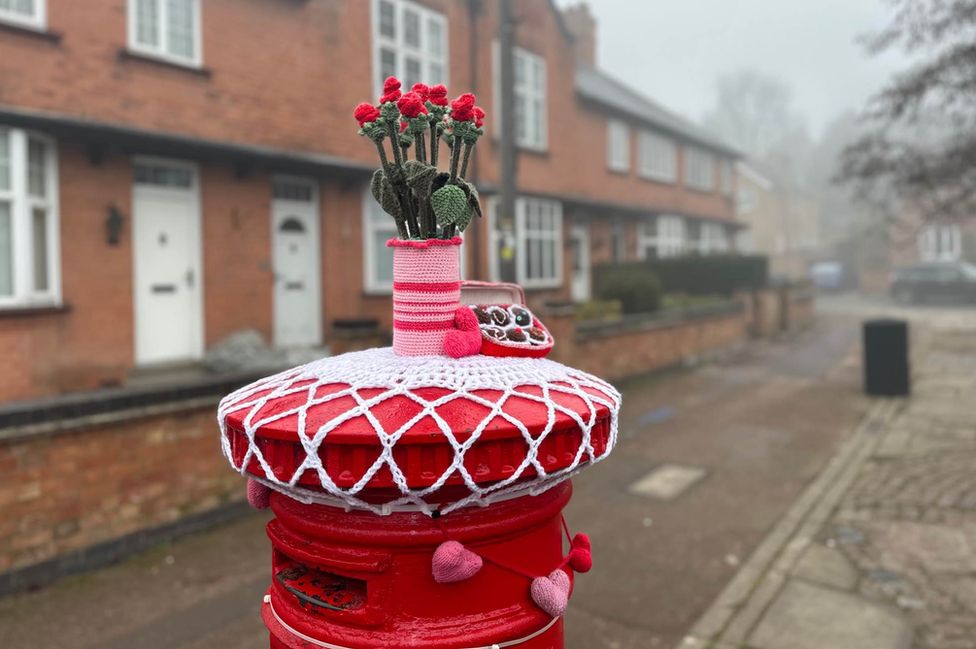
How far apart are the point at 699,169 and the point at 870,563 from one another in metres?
22.4

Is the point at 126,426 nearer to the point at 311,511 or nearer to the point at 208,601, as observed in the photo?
the point at 208,601

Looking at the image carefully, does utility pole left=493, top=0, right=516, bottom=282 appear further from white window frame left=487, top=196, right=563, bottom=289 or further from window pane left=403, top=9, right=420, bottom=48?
white window frame left=487, top=196, right=563, bottom=289

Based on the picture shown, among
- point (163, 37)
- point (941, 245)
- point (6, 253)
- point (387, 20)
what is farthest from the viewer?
point (941, 245)

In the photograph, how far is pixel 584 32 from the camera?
78.0ft

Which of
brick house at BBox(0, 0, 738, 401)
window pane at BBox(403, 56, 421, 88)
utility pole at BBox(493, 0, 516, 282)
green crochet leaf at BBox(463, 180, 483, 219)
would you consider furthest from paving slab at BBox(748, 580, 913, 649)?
window pane at BBox(403, 56, 421, 88)

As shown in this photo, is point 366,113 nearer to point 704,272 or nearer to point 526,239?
point 526,239

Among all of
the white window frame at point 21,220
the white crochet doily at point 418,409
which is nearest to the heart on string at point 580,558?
the white crochet doily at point 418,409

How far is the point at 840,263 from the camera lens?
4256cm

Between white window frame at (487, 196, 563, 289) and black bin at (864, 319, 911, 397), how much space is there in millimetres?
6905

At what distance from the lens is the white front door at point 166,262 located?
8.91 m

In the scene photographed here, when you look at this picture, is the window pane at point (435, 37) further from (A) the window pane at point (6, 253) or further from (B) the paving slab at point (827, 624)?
(B) the paving slab at point (827, 624)

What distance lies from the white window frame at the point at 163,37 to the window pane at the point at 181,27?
3 centimetres

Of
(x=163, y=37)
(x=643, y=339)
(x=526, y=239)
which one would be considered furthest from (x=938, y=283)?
(x=163, y=37)

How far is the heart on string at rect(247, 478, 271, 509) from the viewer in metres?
1.90
